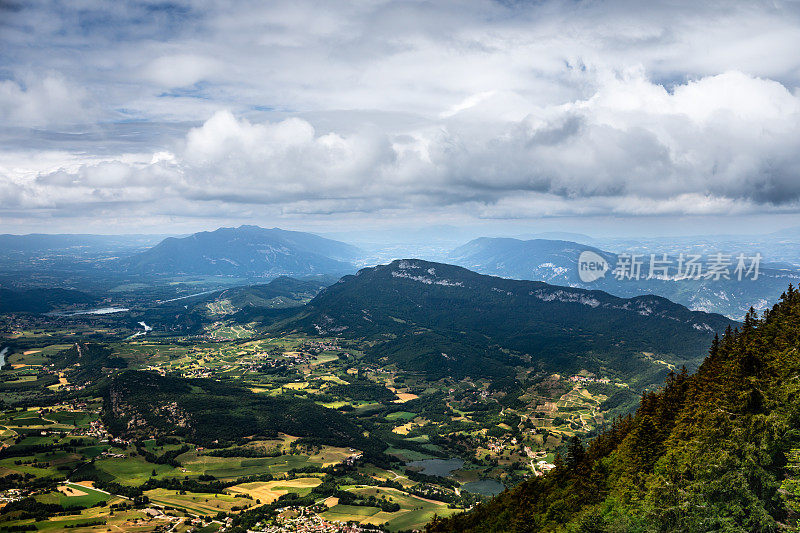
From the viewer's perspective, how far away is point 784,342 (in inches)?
2753

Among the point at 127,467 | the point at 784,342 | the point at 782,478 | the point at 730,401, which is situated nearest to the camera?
the point at 782,478

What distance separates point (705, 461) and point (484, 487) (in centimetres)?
14766

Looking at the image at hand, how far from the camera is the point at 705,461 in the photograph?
54719 millimetres

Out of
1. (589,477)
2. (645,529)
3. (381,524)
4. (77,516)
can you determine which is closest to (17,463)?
(77,516)

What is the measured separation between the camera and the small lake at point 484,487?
589 ft

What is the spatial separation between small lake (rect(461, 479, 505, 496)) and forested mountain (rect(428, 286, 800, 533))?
92864 mm

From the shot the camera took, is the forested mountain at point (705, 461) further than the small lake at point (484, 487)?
No

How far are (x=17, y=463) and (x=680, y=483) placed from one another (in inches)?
9791

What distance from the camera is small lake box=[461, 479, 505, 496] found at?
17962 cm

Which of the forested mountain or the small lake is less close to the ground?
the forested mountain

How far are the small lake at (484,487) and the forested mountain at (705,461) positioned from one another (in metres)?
92.9

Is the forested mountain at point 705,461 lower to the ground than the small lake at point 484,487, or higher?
higher

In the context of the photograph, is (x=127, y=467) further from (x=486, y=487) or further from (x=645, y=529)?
(x=645, y=529)

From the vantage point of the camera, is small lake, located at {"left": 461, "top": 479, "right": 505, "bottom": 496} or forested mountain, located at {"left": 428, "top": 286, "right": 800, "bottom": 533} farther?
small lake, located at {"left": 461, "top": 479, "right": 505, "bottom": 496}
